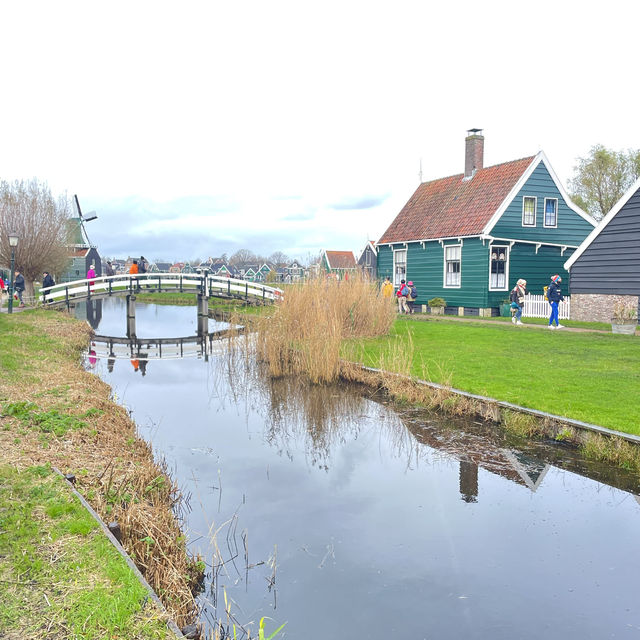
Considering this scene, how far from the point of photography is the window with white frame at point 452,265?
943 inches

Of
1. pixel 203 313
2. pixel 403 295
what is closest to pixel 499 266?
pixel 403 295

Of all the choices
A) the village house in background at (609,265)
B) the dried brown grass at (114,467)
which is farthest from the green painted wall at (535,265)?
the dried brown grass at (114,467)

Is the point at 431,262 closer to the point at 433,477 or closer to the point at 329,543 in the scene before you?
the point at 433,477

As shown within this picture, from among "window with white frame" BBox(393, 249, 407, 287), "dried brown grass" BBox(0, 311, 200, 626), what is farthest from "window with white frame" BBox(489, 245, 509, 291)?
"dried brown grass" BBox(0, 311, 200, 626)

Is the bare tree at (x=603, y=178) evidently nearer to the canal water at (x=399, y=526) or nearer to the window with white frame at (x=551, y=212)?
the window with white frame at (x=551, y=212)

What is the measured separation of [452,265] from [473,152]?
5413 mm

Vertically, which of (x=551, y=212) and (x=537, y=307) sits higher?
(x=551, y=212)

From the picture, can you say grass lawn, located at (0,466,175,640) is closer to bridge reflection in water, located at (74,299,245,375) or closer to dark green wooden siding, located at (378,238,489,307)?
bridge reflection in water, located at (74,299,245,375)

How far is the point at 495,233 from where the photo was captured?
73.3 ft

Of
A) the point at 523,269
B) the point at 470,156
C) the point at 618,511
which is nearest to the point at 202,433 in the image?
the point at 618,511

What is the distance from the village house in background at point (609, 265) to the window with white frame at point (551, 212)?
4.51 m

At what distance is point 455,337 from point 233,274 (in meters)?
95.8

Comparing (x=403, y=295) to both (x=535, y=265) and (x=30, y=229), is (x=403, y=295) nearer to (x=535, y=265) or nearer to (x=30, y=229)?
(x=535, y=265)

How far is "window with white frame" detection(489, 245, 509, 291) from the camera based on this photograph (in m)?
22.7
